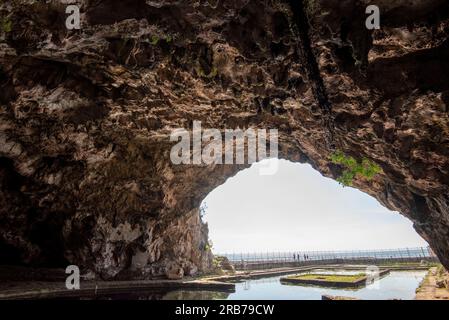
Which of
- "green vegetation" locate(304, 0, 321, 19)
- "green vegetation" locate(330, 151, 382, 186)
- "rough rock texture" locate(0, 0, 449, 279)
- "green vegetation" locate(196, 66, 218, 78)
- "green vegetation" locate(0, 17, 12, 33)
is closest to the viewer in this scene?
"green vegetation" locate(304, 0, 321, 19)

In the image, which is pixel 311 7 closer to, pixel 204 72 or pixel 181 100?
pixel 204 72

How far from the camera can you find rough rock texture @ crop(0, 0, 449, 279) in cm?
721

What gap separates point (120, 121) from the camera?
12.8 meters

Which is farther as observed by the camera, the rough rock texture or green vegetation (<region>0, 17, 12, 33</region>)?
green vegetation (<region>0, 17, 12, 33</region>)

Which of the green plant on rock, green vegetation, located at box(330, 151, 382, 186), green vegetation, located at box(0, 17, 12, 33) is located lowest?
green vegetation, located at box(330, 151, 382, 186)

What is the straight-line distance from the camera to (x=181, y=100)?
37.4 feet

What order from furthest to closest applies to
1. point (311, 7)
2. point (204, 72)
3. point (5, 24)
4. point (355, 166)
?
point (355, 166) < point (204, 72) < point (5, 24) < point (311, 7)

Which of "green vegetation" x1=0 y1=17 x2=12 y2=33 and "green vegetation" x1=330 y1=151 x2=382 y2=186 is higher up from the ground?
"green vegetation" x1=0 y1=17 x2=12 y2=33

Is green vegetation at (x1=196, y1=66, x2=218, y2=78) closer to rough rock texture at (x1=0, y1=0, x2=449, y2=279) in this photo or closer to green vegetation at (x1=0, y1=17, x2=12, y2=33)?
rough rock texture at (x1=0, y1=0, x2=449, y2=279)

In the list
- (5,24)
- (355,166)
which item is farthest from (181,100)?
(355,166)

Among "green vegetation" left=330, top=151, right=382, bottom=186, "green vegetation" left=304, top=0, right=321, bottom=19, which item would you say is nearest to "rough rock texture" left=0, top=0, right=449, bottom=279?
"green vegetation" left=304, top=0, right=321, bottom=19

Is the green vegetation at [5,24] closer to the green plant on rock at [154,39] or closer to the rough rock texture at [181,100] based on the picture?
the rough rock texture at [181,100]

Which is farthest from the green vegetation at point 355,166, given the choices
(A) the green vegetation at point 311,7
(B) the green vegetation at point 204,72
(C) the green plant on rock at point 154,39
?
(C) the green plant on rock at point 154,39

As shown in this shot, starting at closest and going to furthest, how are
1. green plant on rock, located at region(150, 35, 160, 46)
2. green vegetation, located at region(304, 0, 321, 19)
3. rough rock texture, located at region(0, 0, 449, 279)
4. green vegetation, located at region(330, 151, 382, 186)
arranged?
1. green vegetation, located at region(304, 0, 321, 19)
2. rough rock texture, located at region(0, 0, 449, 279)
3. green plant on rock, located at region(150, 35, 160, 46)
4. green vegetation, located at region(330, 151, 382, 186)
